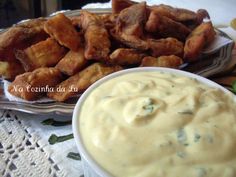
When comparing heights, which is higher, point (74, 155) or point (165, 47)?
point (165, 47)

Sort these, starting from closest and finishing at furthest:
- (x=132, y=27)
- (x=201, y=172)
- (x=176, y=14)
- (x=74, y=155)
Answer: (x=201, y=172)
(x=74, y=155)
(x=132, y=27)
(x=176, y=14)

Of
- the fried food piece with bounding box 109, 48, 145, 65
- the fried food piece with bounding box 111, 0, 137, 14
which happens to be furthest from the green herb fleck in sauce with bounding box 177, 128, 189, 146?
the fried food piece with bounding box 111, 0, 137, 14

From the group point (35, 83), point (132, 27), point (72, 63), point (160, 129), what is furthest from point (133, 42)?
point (160, 129)

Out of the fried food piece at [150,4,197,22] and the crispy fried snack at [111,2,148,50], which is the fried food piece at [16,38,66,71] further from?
the fried food piece at [150,4,197,22]

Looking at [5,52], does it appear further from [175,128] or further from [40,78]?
[175,128]

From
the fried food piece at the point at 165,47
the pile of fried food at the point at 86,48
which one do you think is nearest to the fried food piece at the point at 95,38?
the pile of fried food at the point at 86,48

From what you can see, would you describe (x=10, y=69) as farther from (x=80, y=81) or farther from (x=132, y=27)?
(x=132, y=27)
